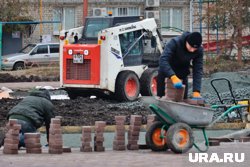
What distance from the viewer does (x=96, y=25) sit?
85.6 ft

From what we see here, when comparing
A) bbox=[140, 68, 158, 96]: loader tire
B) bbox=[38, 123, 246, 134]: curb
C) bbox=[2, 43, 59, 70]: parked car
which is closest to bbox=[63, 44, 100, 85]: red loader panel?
bbox=[140, 68, 158, 96]: loader tire

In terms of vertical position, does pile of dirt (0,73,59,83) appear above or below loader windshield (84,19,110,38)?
below

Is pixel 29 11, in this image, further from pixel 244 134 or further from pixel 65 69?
pixel 244 134

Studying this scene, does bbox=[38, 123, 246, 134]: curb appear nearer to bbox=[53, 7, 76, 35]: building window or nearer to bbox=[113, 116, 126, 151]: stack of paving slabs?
bbox=[113, 116, 126, 151]: stack of paving slabs

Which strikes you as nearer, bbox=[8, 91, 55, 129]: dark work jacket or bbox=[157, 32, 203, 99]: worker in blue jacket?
bbox=[157, 32, 203, 99]: worker in blue jacket

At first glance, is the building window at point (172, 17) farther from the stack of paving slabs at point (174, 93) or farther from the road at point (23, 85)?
the stack of paving slabs at point (174, 93)

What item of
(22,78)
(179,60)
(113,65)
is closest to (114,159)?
(179,60)

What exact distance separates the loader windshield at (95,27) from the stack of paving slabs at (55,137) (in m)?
12.9

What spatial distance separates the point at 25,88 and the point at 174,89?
1936 cm

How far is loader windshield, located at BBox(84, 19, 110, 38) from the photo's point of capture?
25.9 meters

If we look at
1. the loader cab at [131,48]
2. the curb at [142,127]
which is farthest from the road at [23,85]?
the curb at [142,127]

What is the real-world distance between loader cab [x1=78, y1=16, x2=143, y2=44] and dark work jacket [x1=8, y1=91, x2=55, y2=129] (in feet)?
38.5

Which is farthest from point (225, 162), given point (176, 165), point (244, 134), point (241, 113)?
point (241, 113)

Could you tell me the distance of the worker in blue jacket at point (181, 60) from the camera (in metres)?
13.3
